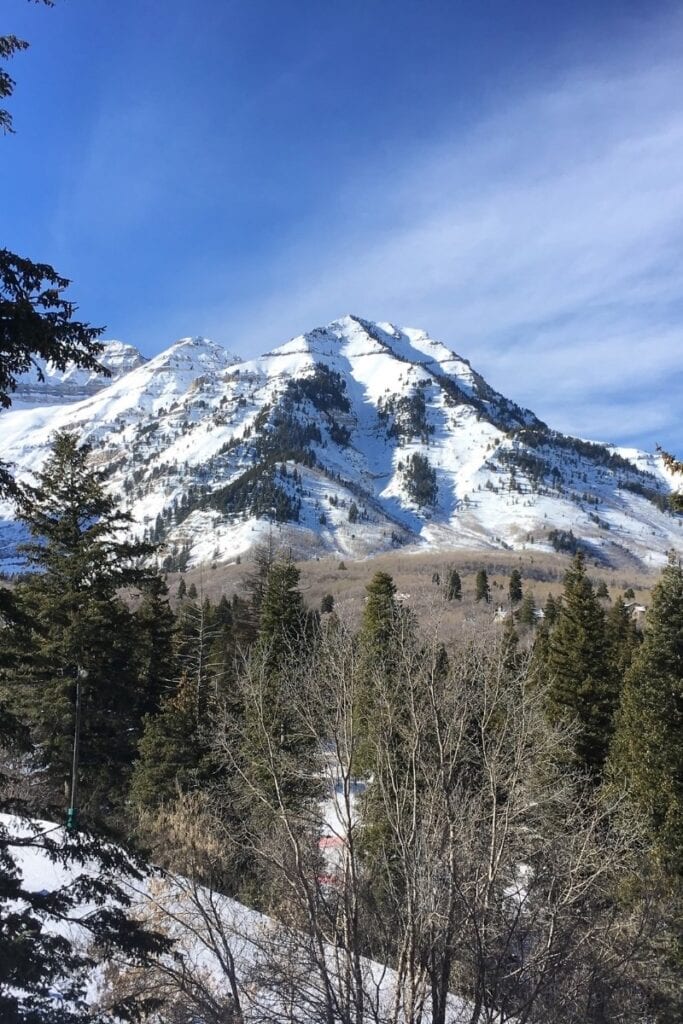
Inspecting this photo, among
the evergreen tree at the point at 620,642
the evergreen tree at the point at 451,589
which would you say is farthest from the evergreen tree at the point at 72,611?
the evergreen tree at the point at 620,642

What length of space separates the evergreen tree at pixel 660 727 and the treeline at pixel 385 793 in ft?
0.20

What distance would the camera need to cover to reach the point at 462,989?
14.6m

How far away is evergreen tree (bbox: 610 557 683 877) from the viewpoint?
17.3 m

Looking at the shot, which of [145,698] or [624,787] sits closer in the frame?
[624,787]

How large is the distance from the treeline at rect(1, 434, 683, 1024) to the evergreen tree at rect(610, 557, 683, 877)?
0.06 m

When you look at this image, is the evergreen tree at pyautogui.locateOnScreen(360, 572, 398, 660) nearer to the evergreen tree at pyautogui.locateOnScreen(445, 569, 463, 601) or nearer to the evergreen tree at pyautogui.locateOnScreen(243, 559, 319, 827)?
the evergreen tree at pyautogui.locateOnScreen(445, 569, 463, 601)

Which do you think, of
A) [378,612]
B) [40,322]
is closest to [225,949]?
[40,322]

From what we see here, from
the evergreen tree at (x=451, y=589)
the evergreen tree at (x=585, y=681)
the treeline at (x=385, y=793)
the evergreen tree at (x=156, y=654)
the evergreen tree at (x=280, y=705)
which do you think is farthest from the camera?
the evergreen tree at (x=156, y=654)

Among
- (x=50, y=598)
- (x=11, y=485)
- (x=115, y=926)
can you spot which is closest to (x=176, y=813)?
(x=50, y=598)

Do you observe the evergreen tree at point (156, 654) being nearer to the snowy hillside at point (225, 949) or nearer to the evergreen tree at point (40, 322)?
the snowy hillside at point (225, 949)

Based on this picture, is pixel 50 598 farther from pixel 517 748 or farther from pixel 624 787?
pixel 624 787

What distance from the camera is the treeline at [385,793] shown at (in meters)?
11.0

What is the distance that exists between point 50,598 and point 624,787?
1855cm

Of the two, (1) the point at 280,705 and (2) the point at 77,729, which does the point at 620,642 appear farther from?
(2) the point at 77,729
